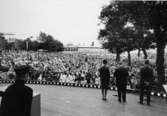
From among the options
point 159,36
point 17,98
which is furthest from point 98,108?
point 159,36

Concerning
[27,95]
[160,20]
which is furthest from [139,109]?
[160,20]

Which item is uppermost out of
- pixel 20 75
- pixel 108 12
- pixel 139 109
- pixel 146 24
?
pixel 108 12

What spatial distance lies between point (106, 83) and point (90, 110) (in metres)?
1.73

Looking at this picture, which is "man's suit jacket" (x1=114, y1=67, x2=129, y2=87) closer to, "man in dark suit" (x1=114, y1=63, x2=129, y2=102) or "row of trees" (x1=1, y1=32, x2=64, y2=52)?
"man in dark suit" (x1=114, y1=63, x2=129, y2=102)

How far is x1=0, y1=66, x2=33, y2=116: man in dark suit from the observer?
3490mm

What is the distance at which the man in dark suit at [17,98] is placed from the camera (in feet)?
11.5

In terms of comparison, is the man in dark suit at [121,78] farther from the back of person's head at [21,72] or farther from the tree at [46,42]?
the tree at [46,42]

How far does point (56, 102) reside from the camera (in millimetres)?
9312

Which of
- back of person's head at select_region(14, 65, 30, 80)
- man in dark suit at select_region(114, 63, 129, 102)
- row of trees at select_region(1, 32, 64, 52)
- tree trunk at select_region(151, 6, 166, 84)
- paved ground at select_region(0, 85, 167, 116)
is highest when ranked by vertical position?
row of trees at select_region(1, 32, 64, 52)

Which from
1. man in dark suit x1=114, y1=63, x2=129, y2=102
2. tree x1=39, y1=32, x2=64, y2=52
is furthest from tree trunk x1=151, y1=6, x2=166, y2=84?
tree x1=39, y1=32, x2=64, y2=52

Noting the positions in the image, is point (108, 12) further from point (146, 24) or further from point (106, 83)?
point (106, 83)

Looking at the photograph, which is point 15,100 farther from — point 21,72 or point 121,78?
point 121,78

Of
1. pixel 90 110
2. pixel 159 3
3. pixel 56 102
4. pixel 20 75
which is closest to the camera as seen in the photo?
pixel 20 75

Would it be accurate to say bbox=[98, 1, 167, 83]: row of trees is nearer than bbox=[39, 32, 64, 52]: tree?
Yes
